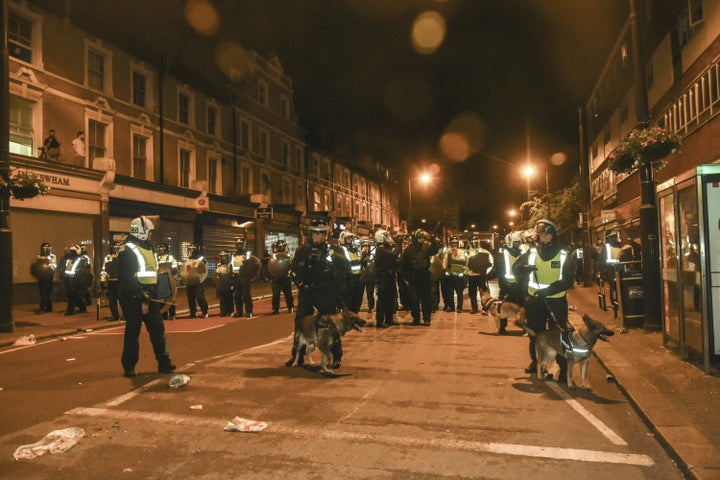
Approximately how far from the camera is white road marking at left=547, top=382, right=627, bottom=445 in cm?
507

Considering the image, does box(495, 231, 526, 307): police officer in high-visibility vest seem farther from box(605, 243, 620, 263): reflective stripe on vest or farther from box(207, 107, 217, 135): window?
box(207, 107, 217, 135): window

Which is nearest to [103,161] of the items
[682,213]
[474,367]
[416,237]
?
[416,237]

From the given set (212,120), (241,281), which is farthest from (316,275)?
(212,120)

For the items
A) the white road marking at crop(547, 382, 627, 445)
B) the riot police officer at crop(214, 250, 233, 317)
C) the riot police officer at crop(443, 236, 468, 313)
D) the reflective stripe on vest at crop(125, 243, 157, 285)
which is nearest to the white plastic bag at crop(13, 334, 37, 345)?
the riot police officer at crop(214, 250, 233, 317)

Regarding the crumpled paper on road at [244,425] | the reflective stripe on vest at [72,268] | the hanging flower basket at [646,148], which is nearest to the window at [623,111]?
the hanging flower basket at [646,148]

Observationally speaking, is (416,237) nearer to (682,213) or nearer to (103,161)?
(682,213)

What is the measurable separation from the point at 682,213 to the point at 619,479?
16.7 ft

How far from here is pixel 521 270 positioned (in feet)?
23.3

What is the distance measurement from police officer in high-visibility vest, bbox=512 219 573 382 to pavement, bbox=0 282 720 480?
3.18ft

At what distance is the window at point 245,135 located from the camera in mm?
33000

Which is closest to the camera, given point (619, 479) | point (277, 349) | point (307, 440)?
point (619, 479)

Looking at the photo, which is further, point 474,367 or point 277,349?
point 277,349

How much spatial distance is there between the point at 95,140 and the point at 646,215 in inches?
740

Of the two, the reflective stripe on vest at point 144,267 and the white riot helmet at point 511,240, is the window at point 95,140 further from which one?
the white riot helmet at point 511,240
